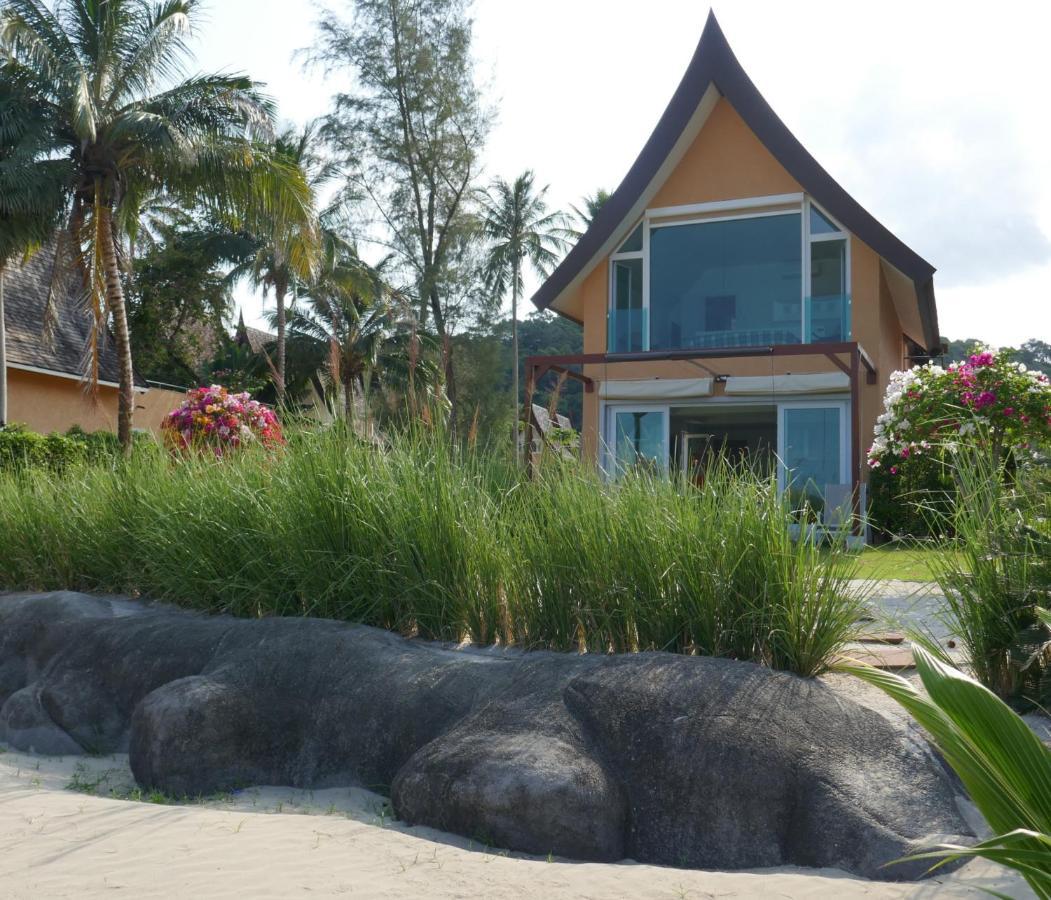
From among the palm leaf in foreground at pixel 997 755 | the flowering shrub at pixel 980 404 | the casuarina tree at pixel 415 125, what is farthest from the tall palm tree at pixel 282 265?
the palm leaf in foreground at pixel 997 755

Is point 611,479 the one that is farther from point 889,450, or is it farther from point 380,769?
point 889,450

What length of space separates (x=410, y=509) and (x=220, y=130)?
11.1m

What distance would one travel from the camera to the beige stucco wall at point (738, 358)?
14.4 m

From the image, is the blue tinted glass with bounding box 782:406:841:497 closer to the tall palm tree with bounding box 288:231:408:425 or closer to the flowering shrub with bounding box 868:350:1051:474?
the flowering shrub with bounding box 868:350:1051:474

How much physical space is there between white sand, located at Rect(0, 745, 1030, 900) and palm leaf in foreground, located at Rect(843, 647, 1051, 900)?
5.59 ft

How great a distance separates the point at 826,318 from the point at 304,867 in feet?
42.6

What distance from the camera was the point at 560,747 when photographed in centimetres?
386

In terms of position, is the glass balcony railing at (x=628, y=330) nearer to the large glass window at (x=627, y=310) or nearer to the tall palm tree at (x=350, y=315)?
the large glass window at (x=627, y=310)

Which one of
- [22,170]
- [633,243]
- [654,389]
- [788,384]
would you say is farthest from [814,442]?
[22,170]

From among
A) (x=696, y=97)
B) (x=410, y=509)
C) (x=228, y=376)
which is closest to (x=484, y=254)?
(x=228, y=376)

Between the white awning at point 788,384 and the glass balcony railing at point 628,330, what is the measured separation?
68.2 inches

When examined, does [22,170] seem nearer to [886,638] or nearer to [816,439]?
[816,439]

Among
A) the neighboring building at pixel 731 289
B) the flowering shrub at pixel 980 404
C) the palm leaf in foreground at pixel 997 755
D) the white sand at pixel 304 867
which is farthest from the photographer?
the neighboring building at pixel 731 289

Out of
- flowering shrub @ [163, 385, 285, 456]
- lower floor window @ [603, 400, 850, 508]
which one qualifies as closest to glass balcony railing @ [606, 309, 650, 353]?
lower floor window @ [603, 400, 850, 508]
